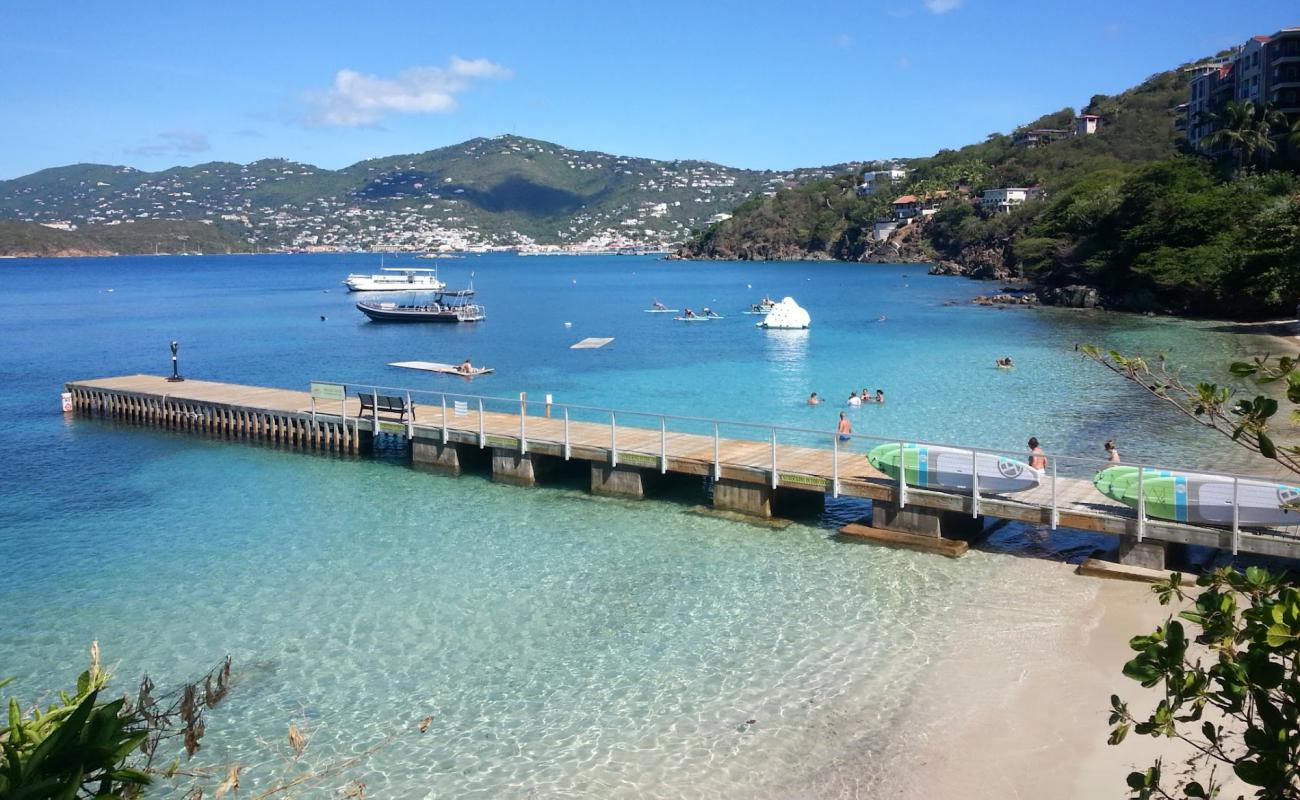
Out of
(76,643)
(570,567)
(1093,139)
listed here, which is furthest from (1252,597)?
(1093,139)

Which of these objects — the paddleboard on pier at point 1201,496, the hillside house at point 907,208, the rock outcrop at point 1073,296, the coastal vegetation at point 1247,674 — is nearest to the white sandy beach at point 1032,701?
the paddleboard on pier at point 1201,496

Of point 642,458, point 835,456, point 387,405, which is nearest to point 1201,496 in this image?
point 835,456

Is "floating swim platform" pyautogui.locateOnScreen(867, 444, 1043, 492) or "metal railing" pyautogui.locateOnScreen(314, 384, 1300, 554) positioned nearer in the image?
"metal railing" pyautogui.locateOnScreen(314, 384, 1300, 554)

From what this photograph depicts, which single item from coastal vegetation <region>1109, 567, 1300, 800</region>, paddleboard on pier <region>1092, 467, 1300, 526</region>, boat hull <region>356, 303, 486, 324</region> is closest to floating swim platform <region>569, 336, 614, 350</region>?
boat hull <region>356, 303, 486, 324</region>

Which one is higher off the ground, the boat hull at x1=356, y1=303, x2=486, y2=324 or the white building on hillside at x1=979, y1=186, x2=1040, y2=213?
the white building on hillside at x1=979, y1=186, x2=1040, y2=213

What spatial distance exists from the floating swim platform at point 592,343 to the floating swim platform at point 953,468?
40.0 metres

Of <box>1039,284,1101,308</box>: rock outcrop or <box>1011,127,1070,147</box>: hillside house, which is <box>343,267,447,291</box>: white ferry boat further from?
<box>1011,127,1070,147</box>: hillside house

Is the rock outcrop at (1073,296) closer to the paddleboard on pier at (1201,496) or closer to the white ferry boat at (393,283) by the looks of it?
the paddleboard on pier at (1201,496)

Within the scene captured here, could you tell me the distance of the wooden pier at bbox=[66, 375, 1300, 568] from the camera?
17.8 meters

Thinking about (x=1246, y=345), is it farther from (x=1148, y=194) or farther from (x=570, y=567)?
(x=570, y=567)

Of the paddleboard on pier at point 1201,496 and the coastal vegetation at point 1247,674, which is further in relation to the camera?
the paddleboard on pier at point 1201,496

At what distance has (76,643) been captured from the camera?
15781 mm

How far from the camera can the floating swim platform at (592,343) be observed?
59309 millimetres

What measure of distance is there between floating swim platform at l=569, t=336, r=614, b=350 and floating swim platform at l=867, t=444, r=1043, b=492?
40.0 metres
